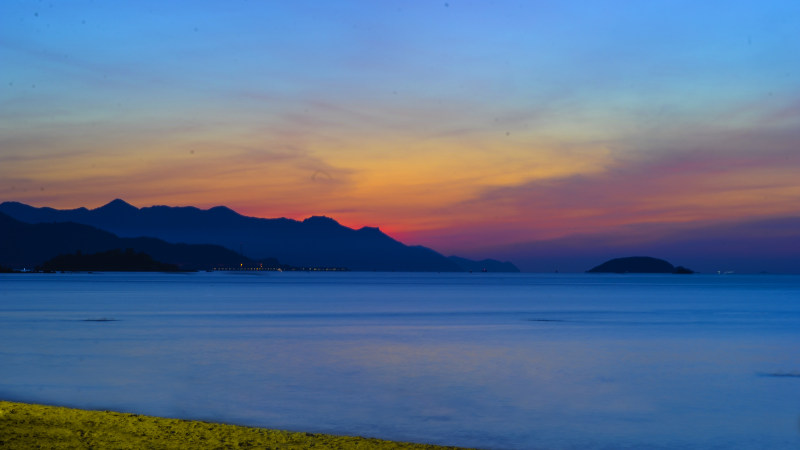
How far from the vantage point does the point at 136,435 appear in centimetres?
1248

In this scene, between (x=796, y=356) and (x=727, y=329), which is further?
(x=727, y=329)

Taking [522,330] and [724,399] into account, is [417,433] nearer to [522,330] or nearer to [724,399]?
[724,399]

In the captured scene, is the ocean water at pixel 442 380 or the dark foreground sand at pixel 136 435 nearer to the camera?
the dark foreground sand at pixel 136 435

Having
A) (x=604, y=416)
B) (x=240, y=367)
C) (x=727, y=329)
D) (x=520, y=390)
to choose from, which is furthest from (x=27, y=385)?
(x=727, y=329)

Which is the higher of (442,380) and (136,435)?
(136,435)

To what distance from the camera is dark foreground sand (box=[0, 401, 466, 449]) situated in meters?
11.7

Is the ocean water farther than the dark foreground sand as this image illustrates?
Yes

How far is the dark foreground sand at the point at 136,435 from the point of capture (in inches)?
459

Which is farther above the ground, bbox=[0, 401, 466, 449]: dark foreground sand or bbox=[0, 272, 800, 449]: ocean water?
bbox=[0, 401, 466, 449]: dark foreground sand

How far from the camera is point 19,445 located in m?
11.1

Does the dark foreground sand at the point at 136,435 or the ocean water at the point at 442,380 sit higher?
the dark foreground sand at the point at 136,435

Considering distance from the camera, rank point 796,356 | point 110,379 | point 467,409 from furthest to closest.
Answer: point 796,356, point 110,379, point 467,409

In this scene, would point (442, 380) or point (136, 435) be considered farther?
point (442, 380)

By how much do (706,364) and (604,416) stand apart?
13.8 meters
